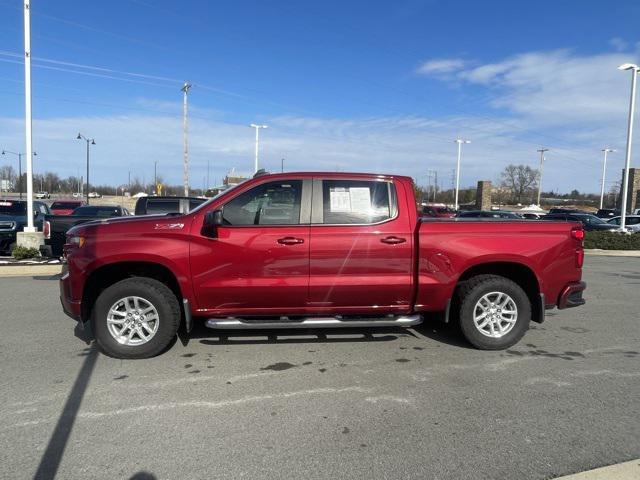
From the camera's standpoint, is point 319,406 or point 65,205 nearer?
point 319,406

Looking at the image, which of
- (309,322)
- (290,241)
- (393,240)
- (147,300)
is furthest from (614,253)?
(147,300)

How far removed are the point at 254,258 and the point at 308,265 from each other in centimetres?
56

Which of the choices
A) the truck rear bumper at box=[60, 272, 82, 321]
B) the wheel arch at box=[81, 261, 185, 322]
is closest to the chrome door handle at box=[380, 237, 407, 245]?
the wheel arch at box=[81, 261, 185, 322]

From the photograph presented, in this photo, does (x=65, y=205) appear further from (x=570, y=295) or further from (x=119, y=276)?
(x=570, y=295)

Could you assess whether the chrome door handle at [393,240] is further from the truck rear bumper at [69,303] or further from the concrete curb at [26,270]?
the concrete curb at [26,270]

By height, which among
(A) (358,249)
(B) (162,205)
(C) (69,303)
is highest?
(B) (162,205)

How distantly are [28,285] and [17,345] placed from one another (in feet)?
14.6

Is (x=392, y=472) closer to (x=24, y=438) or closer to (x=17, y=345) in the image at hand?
(x=24, y=438)

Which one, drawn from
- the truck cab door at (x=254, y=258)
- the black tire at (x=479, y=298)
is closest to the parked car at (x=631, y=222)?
the black tire at (x=479, y=298)

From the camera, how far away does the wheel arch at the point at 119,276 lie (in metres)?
5.05

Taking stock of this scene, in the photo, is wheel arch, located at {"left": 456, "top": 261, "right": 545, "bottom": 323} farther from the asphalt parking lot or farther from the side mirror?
the side mirror

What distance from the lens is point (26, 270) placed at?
10812 millimetres

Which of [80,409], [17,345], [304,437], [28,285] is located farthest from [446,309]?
[28,285]

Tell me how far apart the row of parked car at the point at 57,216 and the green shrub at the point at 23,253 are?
0.43m
